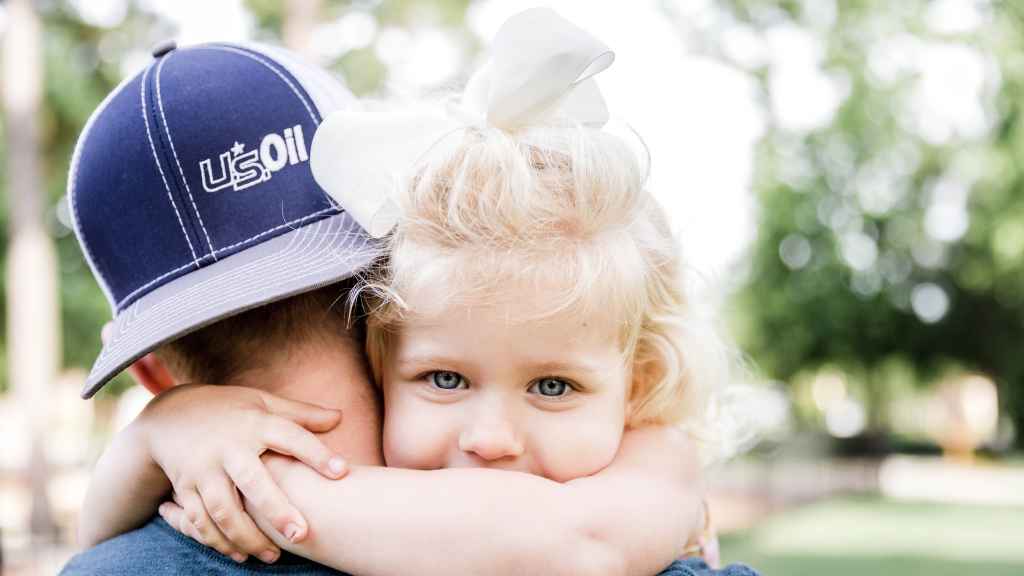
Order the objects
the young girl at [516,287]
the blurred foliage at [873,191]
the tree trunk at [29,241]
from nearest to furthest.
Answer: the young girl at [516,287], the tree trunk at [29,241], the blurred foliage at [873,191]

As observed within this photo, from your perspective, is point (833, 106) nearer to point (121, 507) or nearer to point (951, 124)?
point (951, 124)

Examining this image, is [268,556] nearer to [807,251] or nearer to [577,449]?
[577,449]

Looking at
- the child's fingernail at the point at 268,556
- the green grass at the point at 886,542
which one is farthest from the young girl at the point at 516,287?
the green grass at the point at 886,542

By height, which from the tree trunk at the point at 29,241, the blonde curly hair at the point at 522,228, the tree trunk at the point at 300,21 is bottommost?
the blonde curly hair at the point at 522,228

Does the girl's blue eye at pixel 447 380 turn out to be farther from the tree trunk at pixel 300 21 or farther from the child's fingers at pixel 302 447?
the tree trunk at pixel 300 21

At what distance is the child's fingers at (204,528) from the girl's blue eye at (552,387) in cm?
51

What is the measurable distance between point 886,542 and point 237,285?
39.5ft

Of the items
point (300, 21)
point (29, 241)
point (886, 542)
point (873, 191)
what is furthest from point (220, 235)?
point (873, 191)

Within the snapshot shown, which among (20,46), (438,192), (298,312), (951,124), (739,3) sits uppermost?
(739,3)

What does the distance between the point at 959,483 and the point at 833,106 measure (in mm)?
9570

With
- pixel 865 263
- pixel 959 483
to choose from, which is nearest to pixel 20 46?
pixel 865 263

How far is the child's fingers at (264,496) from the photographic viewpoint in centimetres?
152

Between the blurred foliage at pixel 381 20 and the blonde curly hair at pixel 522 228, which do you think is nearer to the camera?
the blonde curly hair at pixel 522 228

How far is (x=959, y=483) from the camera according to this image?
23328 millimetres
